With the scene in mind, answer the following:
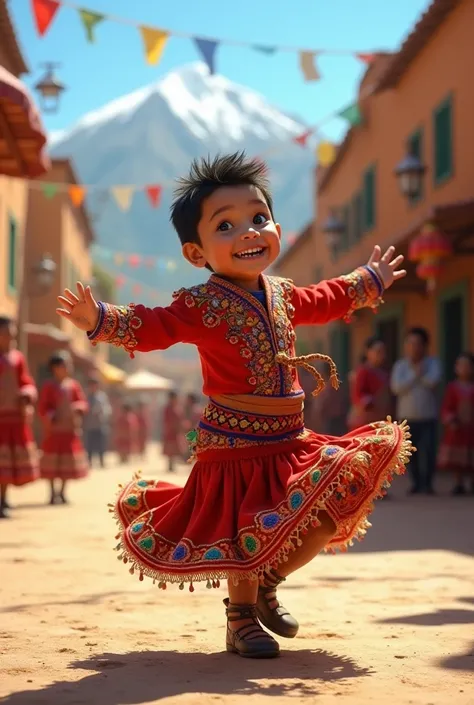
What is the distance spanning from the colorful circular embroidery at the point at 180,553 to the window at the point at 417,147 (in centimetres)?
1362

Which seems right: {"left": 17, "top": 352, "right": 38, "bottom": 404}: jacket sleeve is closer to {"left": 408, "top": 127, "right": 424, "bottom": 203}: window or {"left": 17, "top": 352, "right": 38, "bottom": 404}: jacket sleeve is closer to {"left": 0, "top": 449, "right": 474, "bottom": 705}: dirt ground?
{"left": 0, "top": 449, "right": 474, "bottom": 705}: dirt ground

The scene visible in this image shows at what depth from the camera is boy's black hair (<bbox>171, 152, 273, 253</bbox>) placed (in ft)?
14.6

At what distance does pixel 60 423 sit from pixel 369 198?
11630mm

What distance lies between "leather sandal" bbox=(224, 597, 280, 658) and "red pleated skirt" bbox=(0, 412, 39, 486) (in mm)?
5990

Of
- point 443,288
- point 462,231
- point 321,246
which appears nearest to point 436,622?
point 462,231

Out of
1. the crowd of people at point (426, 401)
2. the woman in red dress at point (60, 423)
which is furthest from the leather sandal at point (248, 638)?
the woman in red dress at point (60, 423)

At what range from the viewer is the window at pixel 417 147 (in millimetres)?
17319

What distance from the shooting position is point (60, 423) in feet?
38.5

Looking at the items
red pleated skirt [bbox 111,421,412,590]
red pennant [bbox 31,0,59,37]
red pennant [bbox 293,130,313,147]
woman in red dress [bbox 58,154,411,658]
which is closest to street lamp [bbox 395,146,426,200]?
red pennant [bbox 293,130,313,147]

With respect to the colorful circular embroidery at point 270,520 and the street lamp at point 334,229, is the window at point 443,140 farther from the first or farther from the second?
the colorful circular embroidery at point 270,520

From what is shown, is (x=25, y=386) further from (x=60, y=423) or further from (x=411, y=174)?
(x=411, y=174)

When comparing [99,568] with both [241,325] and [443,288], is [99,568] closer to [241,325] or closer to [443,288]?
[241,325]

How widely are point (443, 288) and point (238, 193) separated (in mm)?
12410

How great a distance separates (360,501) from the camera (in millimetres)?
3926
